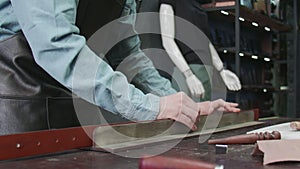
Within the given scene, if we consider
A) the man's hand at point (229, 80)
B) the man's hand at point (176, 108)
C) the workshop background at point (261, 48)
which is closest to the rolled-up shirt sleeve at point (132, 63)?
the man's hand at point (176, 108)

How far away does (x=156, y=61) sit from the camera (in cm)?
237

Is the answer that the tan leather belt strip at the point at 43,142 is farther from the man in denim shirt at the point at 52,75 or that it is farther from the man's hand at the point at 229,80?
the man's hand at the point at 229,80

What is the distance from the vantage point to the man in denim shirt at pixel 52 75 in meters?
0.87

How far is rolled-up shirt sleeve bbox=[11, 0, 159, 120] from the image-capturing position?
869mm

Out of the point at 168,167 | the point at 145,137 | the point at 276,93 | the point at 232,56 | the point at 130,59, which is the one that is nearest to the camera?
the point at 168,167

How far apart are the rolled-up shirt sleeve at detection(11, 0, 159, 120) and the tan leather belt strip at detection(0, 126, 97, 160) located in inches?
3.8

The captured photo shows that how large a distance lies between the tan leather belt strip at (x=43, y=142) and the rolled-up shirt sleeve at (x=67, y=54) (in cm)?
10

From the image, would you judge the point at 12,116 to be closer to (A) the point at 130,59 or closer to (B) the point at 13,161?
(B) the point at 13,161

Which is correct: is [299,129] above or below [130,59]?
below

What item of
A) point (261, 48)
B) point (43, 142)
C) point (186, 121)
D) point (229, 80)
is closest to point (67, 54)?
point (43, 142)

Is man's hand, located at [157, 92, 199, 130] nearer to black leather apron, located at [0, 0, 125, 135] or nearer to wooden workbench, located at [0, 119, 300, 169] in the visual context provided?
wooden workbench, located at [0, 119, 300, 169]

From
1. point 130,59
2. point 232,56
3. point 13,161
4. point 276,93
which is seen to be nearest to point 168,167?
point 13,161

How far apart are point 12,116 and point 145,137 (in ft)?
1.05

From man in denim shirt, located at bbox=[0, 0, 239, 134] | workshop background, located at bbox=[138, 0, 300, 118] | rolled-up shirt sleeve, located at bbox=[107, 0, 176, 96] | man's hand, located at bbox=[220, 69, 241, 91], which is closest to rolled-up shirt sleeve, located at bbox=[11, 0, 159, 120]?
man in denim shirt, located at bbox=[0, 0, 239, 134]
